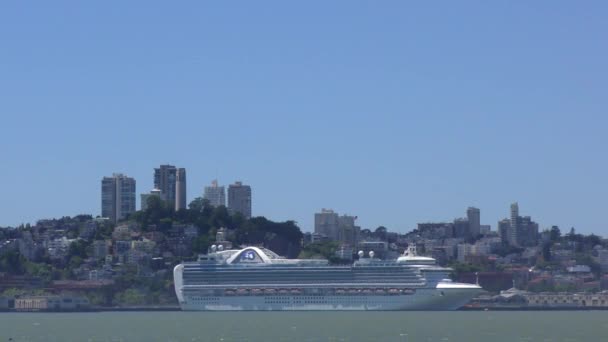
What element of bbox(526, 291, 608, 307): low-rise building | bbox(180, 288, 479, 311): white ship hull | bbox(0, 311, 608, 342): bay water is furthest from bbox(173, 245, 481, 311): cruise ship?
bbox(0, 311, 608, 342): bay water

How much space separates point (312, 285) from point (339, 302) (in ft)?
10.3

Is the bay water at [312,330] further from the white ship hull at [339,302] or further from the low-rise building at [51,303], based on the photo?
the low-rise building at [51,303]

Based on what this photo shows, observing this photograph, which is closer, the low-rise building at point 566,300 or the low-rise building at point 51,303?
the low-rise building at point 51,303

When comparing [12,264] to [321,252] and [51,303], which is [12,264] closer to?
[51,303]

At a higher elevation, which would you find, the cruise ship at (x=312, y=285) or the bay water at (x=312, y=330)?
the cruise ship at (x=312, y=285)

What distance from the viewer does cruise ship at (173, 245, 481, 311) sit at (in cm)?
14375

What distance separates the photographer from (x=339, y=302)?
14675 centimetres

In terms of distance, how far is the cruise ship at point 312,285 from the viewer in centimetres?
14375

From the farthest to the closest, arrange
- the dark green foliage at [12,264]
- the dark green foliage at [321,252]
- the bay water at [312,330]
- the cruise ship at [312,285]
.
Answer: the dark green foliage at [321,252] < the dark green foliage at [12,264] < the cruise ship at [312,285] < the bay water at [312,330]

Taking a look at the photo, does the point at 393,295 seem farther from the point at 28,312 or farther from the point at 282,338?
the point at 282,338

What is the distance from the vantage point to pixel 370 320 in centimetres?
11369

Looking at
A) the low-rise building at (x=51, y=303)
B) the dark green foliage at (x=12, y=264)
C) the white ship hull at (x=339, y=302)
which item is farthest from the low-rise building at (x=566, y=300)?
the dark green foliage at (x=12, y=264)

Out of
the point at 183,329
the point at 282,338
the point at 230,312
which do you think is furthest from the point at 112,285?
the point at 282,338

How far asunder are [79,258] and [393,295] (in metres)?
54.2
